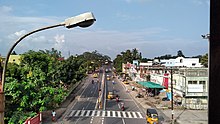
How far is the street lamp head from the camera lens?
401 cm

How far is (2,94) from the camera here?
5133mm

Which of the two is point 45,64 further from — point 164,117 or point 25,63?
point 164,117

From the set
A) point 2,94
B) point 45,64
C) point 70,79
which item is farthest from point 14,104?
point 70,79

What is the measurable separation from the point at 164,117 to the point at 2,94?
2863 cm

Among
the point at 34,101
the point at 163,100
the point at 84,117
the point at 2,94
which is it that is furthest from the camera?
the point at 163,100

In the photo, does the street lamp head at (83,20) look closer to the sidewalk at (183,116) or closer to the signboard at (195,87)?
the sidewalk at (183,116)
